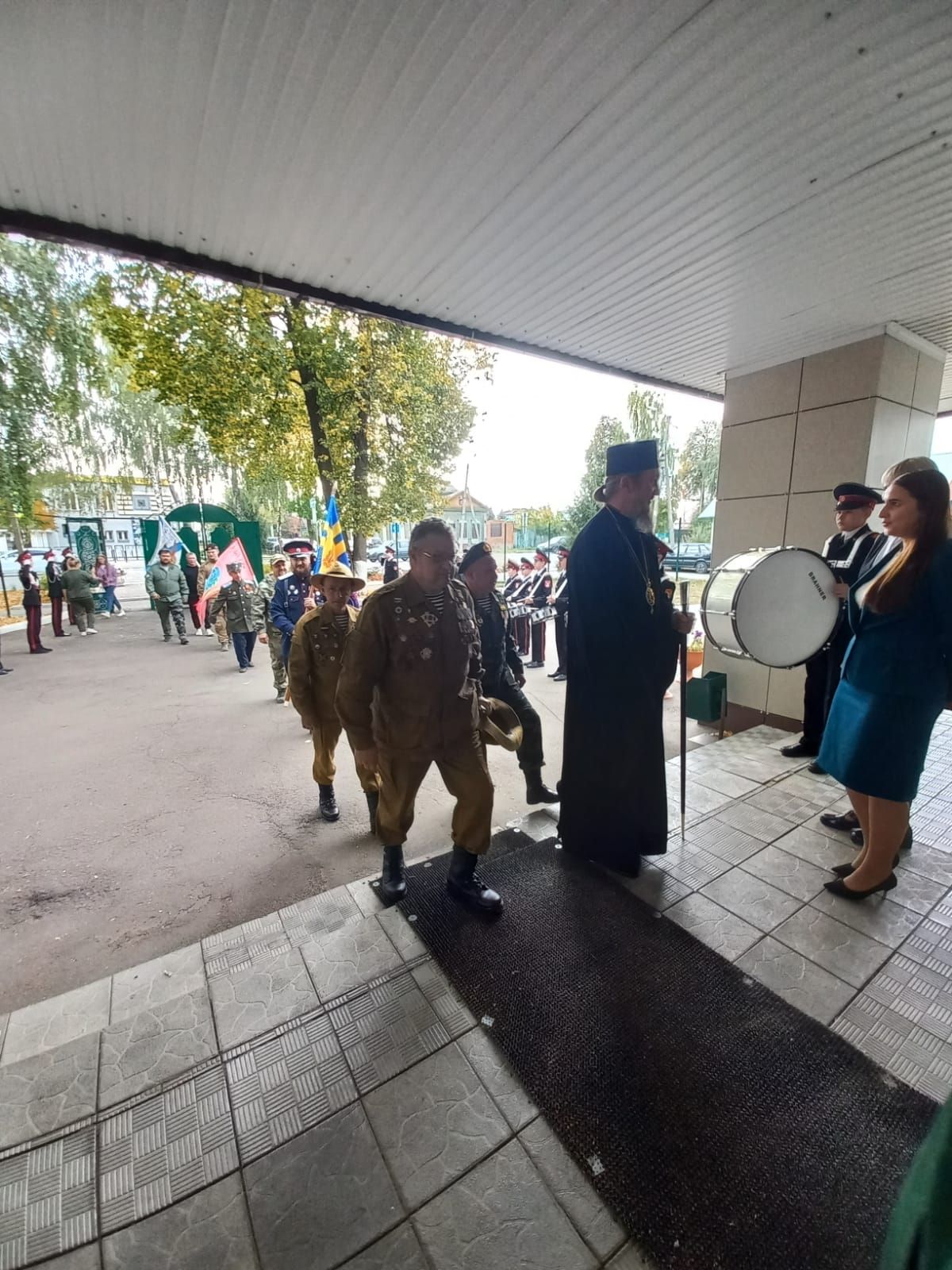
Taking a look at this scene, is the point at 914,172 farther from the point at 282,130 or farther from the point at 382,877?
the point at 382,877

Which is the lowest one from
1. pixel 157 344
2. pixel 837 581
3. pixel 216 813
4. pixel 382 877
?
pixel 216 813

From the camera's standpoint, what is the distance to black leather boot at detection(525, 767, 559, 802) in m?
3.83

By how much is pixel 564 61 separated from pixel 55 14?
6.05 ft

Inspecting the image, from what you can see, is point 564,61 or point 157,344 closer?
point 564,61

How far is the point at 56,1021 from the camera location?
83.8 inches

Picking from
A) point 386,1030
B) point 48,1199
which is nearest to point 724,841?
point 386,1030

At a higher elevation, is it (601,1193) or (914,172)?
(914,172)

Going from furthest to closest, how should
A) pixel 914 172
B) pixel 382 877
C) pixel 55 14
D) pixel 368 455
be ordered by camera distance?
pixel 368 455 → pixel 382 877 → pixel 914 172 → pixel 55 14

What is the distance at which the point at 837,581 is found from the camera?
3.62 metres

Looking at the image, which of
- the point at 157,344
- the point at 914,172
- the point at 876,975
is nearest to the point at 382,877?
the point at 876,975

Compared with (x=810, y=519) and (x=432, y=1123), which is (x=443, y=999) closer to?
(x=432, y=1123)

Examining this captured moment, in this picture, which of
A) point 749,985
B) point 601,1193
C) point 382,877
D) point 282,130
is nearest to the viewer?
point 601,1193

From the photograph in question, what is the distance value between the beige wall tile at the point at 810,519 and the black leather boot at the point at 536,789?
3300mm

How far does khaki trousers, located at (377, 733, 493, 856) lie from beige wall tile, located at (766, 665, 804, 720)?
4010 mm
